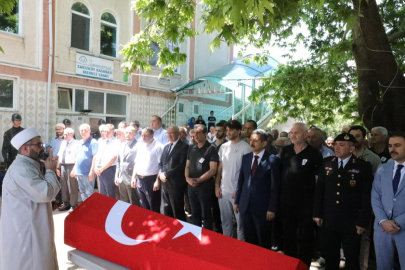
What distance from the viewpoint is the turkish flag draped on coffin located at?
2652mm

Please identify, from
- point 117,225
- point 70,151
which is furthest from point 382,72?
point 70,151

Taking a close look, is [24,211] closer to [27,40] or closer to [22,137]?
[22,137]

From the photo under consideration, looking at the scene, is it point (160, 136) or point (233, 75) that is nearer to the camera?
point (160, 136)

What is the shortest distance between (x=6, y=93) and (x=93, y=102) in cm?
348

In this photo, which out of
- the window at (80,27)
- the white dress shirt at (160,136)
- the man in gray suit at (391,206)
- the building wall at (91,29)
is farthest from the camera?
the window at (80,27)

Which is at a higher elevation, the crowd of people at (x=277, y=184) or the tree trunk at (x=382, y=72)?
the tree trunk at (x=382, y=72)

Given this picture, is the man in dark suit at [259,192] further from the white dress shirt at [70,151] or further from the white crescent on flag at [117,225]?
the white dress shirt at [70,151]

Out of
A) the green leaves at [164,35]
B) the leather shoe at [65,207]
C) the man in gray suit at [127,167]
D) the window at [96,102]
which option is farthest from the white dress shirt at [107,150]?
the window at [96,102]

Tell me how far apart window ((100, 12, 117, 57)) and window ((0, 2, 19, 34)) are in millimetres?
3433

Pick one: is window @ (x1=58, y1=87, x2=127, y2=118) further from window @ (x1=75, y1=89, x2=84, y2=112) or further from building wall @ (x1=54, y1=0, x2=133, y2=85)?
building wall @ (x1=54, y1=0, x2=133, y2=85)

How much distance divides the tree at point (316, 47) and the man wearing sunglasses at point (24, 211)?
2.37 meters

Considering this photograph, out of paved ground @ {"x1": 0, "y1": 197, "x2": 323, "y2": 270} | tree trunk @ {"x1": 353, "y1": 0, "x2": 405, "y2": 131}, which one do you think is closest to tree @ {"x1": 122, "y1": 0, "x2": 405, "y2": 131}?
tree trunk @ {"x1": 353, "y1": 0, "x2": 405, "y2": 131}

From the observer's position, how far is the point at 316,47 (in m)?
10.5

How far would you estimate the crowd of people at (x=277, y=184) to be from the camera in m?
3.46
